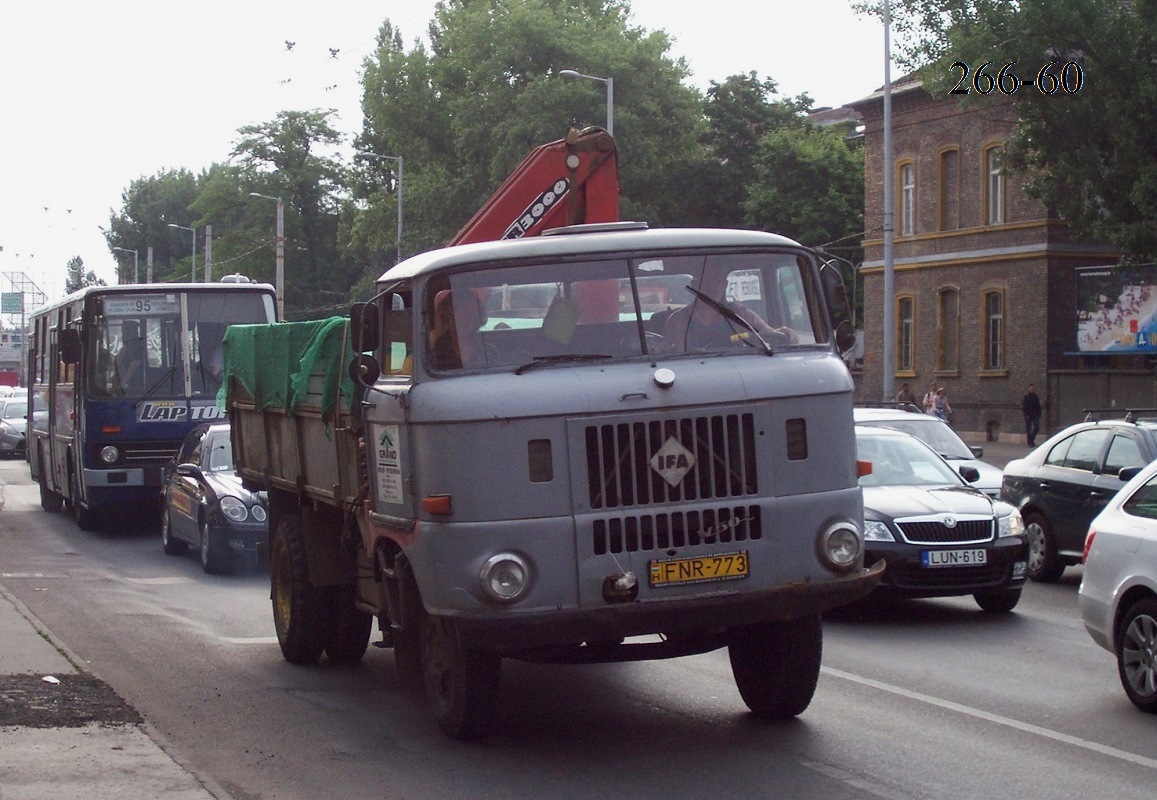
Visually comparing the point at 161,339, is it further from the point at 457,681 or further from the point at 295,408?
the point at 457,681

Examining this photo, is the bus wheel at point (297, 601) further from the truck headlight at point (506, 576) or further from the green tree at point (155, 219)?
the green tree at point (155, 219)

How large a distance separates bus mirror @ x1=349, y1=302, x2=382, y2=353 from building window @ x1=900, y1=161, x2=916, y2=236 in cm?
4623

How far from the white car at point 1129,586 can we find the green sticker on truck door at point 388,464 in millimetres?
4033

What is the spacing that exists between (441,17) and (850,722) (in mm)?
65199

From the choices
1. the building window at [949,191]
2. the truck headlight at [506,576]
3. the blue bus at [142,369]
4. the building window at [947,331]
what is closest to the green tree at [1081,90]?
the building window at [949,191]

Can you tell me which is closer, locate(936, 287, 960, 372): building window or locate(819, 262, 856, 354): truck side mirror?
locate(819, 262, 856, 354): truck side mirror

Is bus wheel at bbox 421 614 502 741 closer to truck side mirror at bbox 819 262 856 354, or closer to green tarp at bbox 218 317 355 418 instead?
green tarp at bbox 218 317 355 418

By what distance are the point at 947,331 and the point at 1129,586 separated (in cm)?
4380

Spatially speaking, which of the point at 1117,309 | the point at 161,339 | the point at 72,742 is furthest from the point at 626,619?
the point at 1117,309

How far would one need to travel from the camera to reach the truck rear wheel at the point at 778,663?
8.25 meters

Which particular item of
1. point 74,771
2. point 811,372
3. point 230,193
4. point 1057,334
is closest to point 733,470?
point 811,372

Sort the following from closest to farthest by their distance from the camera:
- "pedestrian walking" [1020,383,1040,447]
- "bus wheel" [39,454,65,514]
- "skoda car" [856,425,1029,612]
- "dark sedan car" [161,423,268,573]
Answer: "skoda car" [856,425,1029,612]
"dark sedan car" [161,423,268,573]
"bus wheel" [39,454,65,514]
"pedestrian walking" [1020,383,1040,447]

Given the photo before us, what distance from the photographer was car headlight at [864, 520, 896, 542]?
1235 cm

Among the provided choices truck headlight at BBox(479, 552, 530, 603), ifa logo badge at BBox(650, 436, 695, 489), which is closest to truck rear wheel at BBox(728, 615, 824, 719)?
ifa logo badge at BBox(650, 436, 695, 489)
